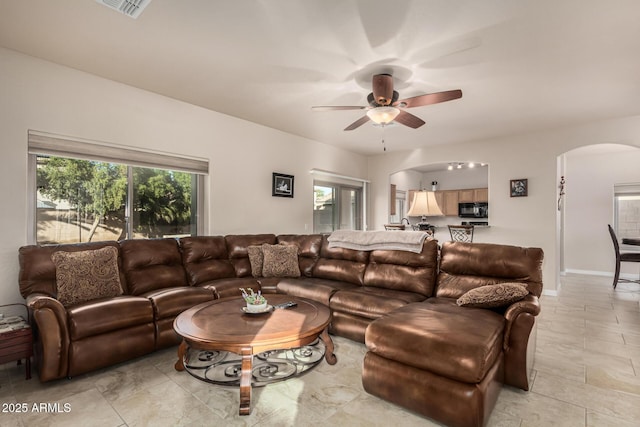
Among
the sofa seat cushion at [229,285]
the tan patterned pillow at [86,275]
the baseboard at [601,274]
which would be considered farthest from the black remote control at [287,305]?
the baseboard at [601,274]

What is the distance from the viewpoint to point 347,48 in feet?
8.79

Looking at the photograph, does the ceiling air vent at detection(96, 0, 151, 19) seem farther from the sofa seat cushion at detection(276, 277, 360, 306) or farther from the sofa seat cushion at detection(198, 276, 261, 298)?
the sofa seat cushion at detection(276, 277, 360, 306)

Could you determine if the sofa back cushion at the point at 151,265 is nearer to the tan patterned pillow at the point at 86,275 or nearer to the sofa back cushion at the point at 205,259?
the sofa back cushion at the point at 205,259

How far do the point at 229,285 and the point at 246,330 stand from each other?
1.40 meters

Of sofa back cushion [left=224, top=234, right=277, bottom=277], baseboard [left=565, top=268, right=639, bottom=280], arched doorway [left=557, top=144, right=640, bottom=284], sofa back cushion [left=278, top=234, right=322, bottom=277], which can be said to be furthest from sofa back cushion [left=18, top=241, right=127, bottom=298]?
baseboard [left=565, top=268, right=639, bottom=280]

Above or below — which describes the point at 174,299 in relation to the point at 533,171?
below

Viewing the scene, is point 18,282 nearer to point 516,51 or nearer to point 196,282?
point 196,282

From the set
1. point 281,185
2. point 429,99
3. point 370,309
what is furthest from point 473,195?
point 370,309

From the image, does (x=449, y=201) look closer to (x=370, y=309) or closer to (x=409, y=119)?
(x=409, y=119)

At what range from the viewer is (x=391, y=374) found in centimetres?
203

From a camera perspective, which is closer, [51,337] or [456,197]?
[51,337]

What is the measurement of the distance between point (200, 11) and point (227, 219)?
2795mm

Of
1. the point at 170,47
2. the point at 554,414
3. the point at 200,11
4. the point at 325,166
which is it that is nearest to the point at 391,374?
the point at 554,414

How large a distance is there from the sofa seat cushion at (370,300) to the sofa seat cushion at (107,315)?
5.69 ft
